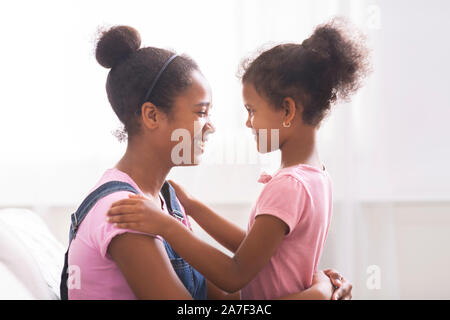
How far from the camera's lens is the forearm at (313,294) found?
0.80m

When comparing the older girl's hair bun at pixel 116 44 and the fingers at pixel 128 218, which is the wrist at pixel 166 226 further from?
the older girl's hair bun at pixel 116 44

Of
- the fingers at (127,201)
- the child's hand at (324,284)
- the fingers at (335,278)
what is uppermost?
the fingers at (127,201)

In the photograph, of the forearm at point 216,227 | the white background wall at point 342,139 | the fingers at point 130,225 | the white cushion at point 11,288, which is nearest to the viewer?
the fingers at point 130,225

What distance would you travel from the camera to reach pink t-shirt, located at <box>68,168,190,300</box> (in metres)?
0.75

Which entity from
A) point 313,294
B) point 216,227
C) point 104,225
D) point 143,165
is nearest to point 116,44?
point 143,165

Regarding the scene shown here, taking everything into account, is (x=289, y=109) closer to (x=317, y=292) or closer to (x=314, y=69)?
(x=314, y=69)

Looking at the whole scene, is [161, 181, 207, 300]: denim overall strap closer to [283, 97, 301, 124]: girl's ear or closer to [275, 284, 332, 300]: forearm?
[275, 284, 332, 300]: forearm

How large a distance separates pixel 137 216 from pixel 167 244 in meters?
0.12

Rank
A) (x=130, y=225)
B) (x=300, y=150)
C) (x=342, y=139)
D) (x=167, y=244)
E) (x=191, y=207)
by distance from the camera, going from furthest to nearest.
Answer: (x=342, y=139), (x=191, y=207), (x=300, y=150), (x=167, y=244), (x=130, y=225)

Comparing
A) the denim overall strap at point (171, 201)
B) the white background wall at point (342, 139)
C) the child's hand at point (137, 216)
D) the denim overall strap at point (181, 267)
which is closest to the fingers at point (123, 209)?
the child's hand at point (137, 216)

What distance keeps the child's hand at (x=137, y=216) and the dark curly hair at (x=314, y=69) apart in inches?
12.7

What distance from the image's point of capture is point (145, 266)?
70 centimetres
